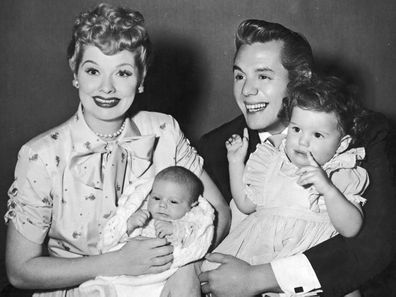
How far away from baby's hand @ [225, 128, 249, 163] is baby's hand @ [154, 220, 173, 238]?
495mm

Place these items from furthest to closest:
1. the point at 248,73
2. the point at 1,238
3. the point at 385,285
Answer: the point at 1,238, the point at 248,73, the point at 385,285

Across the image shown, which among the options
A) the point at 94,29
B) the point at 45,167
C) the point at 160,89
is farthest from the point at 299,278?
the point at 160,89

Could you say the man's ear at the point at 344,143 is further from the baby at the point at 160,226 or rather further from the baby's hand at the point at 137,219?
the baby's hand at the point at 137,219

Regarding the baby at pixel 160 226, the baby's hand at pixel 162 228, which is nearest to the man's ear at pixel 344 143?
the baby at pixel 160 226

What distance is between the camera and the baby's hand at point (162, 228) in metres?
2.31

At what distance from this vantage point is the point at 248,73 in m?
2.67

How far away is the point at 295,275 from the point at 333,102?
2.30ft

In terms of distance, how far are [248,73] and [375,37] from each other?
1587 mm

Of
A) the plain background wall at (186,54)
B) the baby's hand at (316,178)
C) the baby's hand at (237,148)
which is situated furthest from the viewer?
the plain background wall at (186,54)

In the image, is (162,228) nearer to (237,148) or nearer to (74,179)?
(74,179)

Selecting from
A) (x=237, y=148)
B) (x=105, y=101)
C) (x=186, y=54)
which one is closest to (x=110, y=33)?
(x=105, y=101)

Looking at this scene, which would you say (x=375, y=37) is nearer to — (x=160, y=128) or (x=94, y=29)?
(x=160, y=128)

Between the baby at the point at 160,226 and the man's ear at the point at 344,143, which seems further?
the man's ear at the point at 344,143

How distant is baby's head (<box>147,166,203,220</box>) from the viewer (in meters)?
2.35
